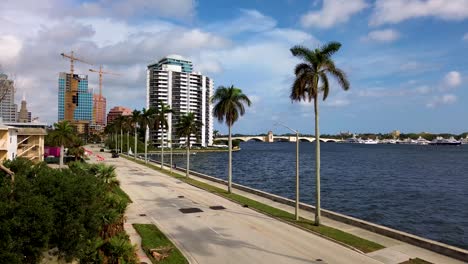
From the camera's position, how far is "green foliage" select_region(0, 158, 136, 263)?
12.9 m

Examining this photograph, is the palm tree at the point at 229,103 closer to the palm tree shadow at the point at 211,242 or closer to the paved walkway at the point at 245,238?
the paved walkway at the point at 245,238

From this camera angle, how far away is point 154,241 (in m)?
21.7

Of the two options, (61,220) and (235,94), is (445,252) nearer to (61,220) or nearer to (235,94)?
(61,220)

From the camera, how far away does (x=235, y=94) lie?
132ft

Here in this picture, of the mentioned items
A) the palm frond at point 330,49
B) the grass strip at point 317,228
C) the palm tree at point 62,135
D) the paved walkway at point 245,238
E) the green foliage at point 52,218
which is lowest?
the paved walkway at point 245,238

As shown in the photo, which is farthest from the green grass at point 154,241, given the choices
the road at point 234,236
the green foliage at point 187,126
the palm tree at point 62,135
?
the palm tree at point 62,135

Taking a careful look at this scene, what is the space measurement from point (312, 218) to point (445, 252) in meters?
10.9

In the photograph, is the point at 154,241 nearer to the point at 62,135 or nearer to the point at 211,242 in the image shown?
the point at 211,242

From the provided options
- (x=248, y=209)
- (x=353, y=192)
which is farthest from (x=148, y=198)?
(x=353, y=192)

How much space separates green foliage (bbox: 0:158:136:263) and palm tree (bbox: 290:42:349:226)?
14.7 metres

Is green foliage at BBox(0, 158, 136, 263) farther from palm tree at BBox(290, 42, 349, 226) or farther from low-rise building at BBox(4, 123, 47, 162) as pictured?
low-rise building at BBox(4, 123, 47, 162)

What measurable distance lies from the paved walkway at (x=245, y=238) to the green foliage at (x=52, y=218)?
194 inches

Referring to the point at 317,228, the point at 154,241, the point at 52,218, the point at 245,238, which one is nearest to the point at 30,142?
the point at 154,241

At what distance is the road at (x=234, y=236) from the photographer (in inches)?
760
